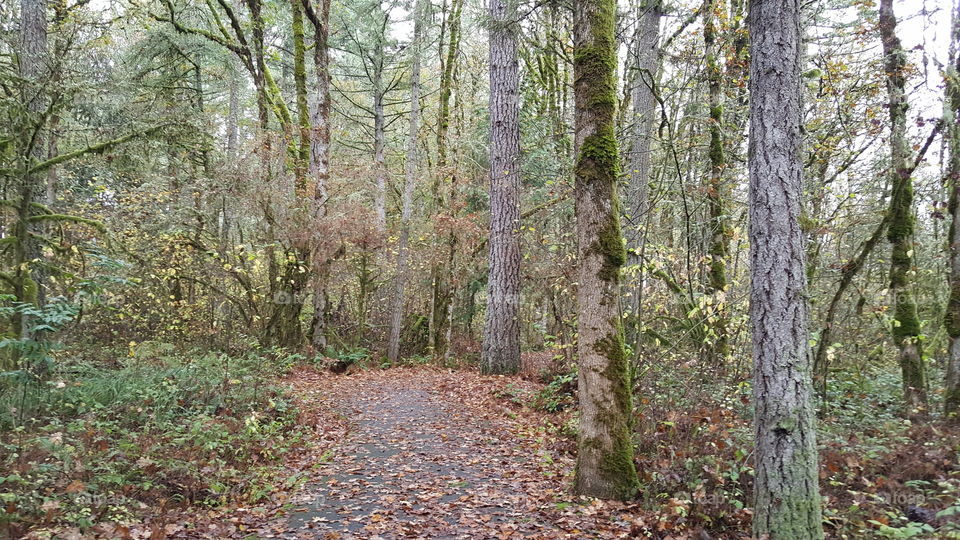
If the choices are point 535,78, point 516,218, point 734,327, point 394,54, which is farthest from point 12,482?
point 394,54

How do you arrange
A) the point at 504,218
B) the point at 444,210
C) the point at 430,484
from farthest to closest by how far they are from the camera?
the point at 444,210
the point at 504,218
the point at 430,484

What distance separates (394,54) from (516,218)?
38.1 feet

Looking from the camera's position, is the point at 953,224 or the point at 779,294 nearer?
the point at 779,294

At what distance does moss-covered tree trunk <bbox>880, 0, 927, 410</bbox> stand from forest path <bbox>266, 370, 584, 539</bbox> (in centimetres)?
538

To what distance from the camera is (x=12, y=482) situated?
4547mm

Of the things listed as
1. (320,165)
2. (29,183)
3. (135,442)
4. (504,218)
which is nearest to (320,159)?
(320,165)

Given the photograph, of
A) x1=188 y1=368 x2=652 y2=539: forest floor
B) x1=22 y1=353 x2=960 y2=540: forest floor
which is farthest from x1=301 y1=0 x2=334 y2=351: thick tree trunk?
x1=22 y1=353 x2=960 y2=540: forest floor

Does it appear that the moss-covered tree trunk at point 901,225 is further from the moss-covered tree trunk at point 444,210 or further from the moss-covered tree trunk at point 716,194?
the moss-covered tree trunk at point 444,210

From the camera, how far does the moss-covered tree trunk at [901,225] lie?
7.14m

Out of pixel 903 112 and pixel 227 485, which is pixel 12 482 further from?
pixel 903 112

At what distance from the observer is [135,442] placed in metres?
5.86

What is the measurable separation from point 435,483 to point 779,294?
4.19m

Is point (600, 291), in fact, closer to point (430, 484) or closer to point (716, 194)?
point (430, 484)

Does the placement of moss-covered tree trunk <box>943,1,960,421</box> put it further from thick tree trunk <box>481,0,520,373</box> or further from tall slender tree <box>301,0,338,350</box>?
tall slender tree <box>301,0,338,350</box>
